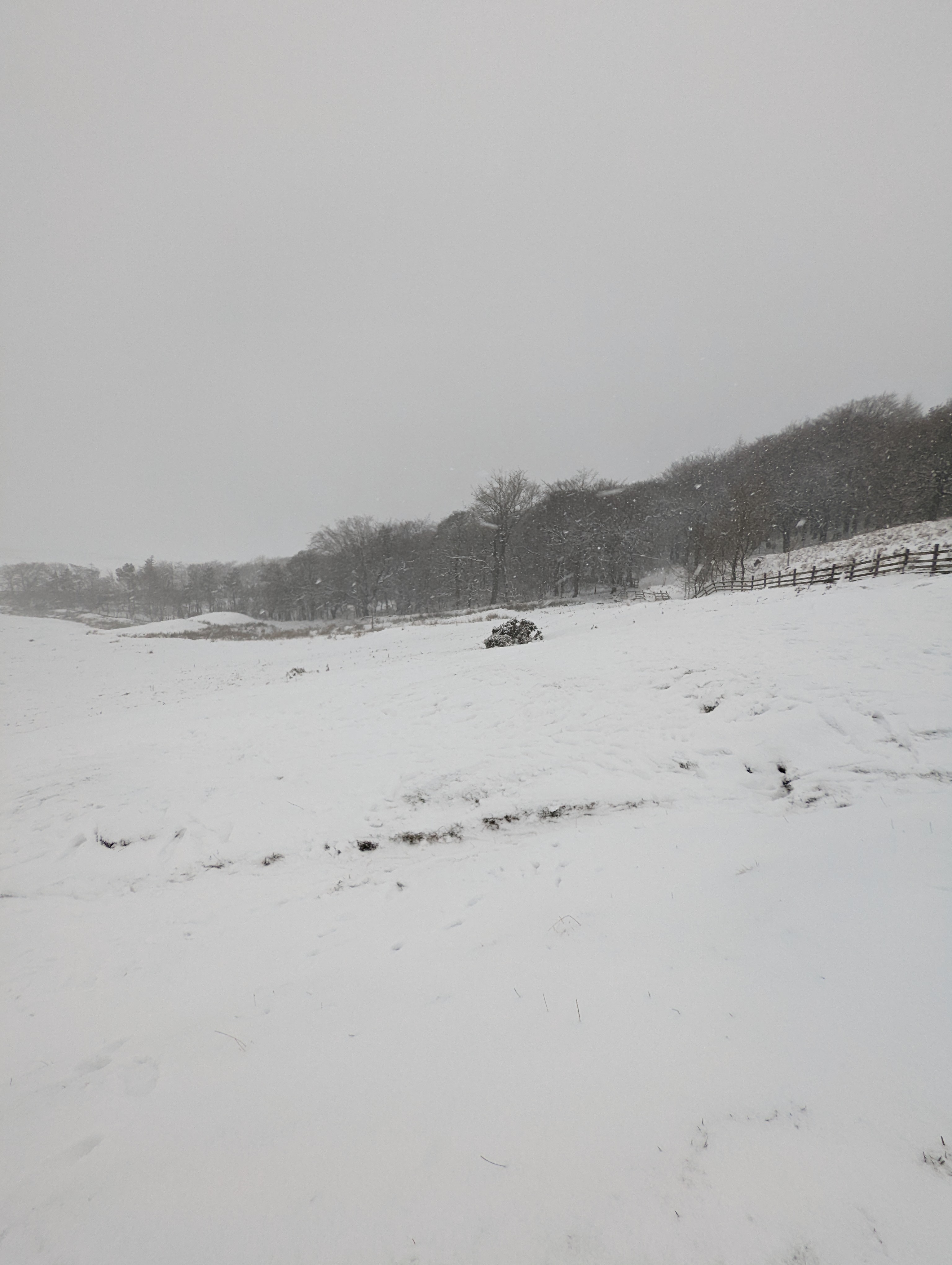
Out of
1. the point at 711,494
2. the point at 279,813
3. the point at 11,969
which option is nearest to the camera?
the point at 11,969

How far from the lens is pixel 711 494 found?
46.6 metres

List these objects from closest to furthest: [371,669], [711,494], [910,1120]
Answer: [910,1120] → [371,669] → [711,494]

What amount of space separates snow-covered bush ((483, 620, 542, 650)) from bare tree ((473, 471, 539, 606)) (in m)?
22.2

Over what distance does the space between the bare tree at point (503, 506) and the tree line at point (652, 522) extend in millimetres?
135

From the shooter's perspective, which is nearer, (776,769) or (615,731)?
(776,769)

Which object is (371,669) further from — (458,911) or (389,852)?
(458,911)

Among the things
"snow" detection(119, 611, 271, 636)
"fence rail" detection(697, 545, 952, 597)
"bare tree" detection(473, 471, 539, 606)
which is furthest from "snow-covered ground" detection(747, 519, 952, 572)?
"snow" detection(119, 611, 271, 636)

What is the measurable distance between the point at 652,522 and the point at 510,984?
50.2 metres

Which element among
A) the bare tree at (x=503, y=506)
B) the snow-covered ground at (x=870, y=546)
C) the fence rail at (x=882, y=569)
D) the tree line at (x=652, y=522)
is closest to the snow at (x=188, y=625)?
the tree line at (x=652, y=522)

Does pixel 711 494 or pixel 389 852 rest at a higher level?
pixel 711 494

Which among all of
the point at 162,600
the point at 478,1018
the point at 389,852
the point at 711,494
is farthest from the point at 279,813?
the point at 162,600

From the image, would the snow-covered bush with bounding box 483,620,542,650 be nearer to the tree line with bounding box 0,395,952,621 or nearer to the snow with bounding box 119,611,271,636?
the tree line with bounding box 0,395,952,621

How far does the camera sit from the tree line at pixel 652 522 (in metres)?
34.2

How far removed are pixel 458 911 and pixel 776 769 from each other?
16.7ft
